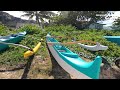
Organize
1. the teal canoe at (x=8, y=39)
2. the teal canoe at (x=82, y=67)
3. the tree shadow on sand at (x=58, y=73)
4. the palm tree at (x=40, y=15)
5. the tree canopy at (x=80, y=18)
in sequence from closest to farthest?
1. the teal canoe at (x=82, y=67)
2. the tree shadow on sand at (x=58, y=73)
3. the teal canoe at (x=8, y=39)
4. the tree canopy at (x=80, y=18)
5. the palm tree at (x=40, y=15)

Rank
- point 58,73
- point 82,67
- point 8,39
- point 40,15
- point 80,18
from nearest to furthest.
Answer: point 82,67 → point 58,73 → point 8,39 → point 80,18 → point 40,15

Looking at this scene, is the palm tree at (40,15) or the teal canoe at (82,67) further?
the palm tree at (40,15)

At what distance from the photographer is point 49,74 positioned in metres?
3.78

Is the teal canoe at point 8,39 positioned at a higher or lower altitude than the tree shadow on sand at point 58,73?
higher

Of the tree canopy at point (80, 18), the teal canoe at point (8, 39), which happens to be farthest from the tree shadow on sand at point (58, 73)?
the tree canopy at point (80, 18)

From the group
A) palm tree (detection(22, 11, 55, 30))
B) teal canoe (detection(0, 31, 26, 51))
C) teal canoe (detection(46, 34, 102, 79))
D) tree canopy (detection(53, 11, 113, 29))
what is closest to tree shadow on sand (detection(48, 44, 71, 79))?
teal canoe (detection(46, 34, 102, 79))

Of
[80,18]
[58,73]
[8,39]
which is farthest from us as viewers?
[80,18]

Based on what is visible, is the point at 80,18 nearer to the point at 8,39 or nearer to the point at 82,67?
the point at 8,39

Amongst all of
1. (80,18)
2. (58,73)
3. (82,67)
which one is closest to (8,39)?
(58,73)

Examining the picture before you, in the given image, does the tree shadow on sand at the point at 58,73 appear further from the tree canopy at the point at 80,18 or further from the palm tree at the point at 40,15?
the palm tree at the point at 40,15

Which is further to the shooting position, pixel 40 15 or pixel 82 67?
pixel 40 15
